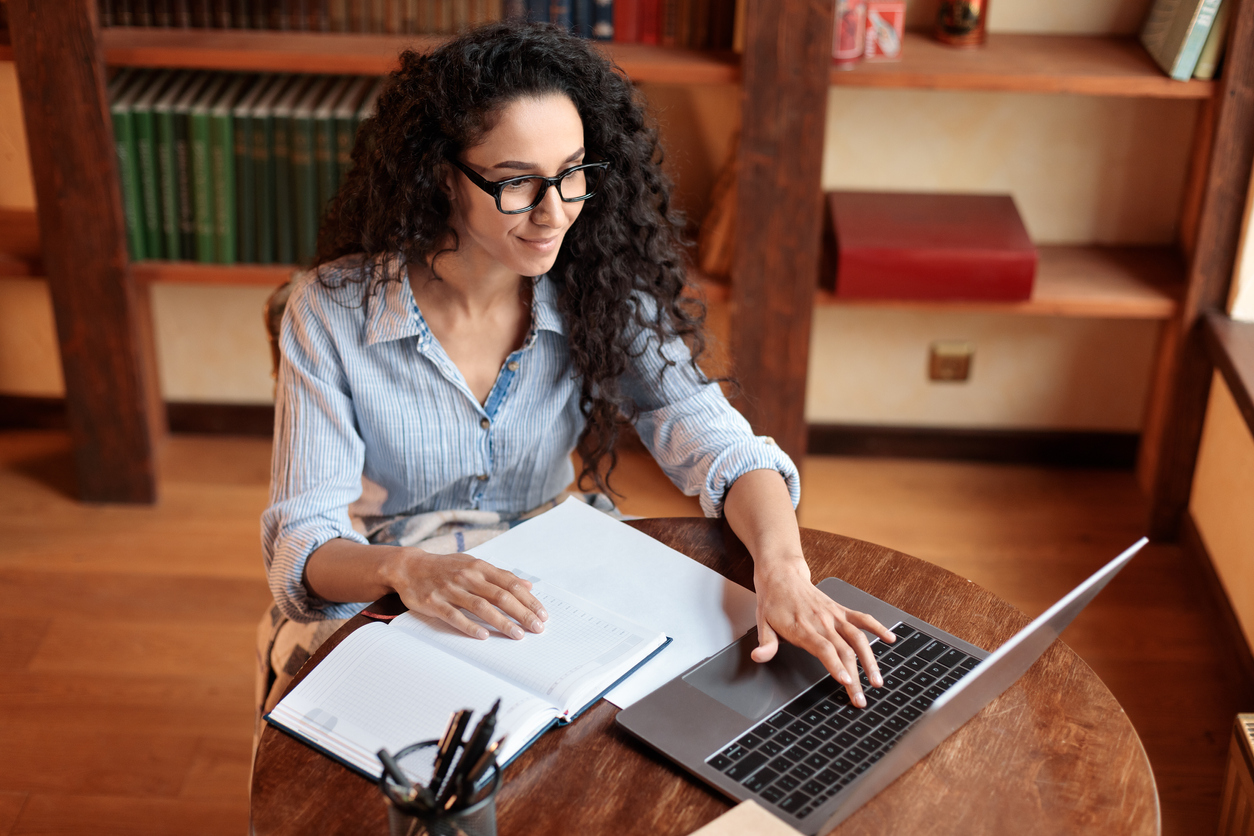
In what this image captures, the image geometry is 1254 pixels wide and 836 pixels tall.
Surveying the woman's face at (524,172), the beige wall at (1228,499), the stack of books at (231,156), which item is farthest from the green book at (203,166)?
the beige wall at (1228,499)

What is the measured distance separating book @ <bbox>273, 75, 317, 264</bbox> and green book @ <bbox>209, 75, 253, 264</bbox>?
0.29 ft

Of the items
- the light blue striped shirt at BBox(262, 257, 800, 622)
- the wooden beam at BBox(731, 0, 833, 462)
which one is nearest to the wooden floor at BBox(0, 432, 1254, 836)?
the wooden beam at BBox(731, 0, 833, 462)

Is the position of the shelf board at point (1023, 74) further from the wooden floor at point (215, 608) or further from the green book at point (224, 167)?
the green book at point (224, 167)

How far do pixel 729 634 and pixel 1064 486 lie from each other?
185 cm

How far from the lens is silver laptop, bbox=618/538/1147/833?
3.12 feet

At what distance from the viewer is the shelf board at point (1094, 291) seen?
2.37 meters

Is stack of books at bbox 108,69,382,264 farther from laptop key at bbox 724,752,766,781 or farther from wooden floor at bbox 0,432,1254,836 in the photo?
laptop key at bbox 724,752,766,781

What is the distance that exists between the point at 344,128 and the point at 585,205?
108 centimetres

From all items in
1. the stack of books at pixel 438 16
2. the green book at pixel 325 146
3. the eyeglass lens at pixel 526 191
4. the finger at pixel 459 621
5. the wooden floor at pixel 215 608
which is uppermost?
the stack of books at pixel 438 16

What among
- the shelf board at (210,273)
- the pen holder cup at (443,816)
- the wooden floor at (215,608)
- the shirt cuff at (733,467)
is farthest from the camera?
the shelf board at (210,273)

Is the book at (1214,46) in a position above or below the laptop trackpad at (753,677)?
above

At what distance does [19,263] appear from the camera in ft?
7.96

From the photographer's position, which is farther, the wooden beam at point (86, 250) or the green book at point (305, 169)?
the green book at point (305, 169)

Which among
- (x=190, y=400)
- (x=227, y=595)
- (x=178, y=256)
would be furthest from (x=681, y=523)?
(x=190, y=400)
